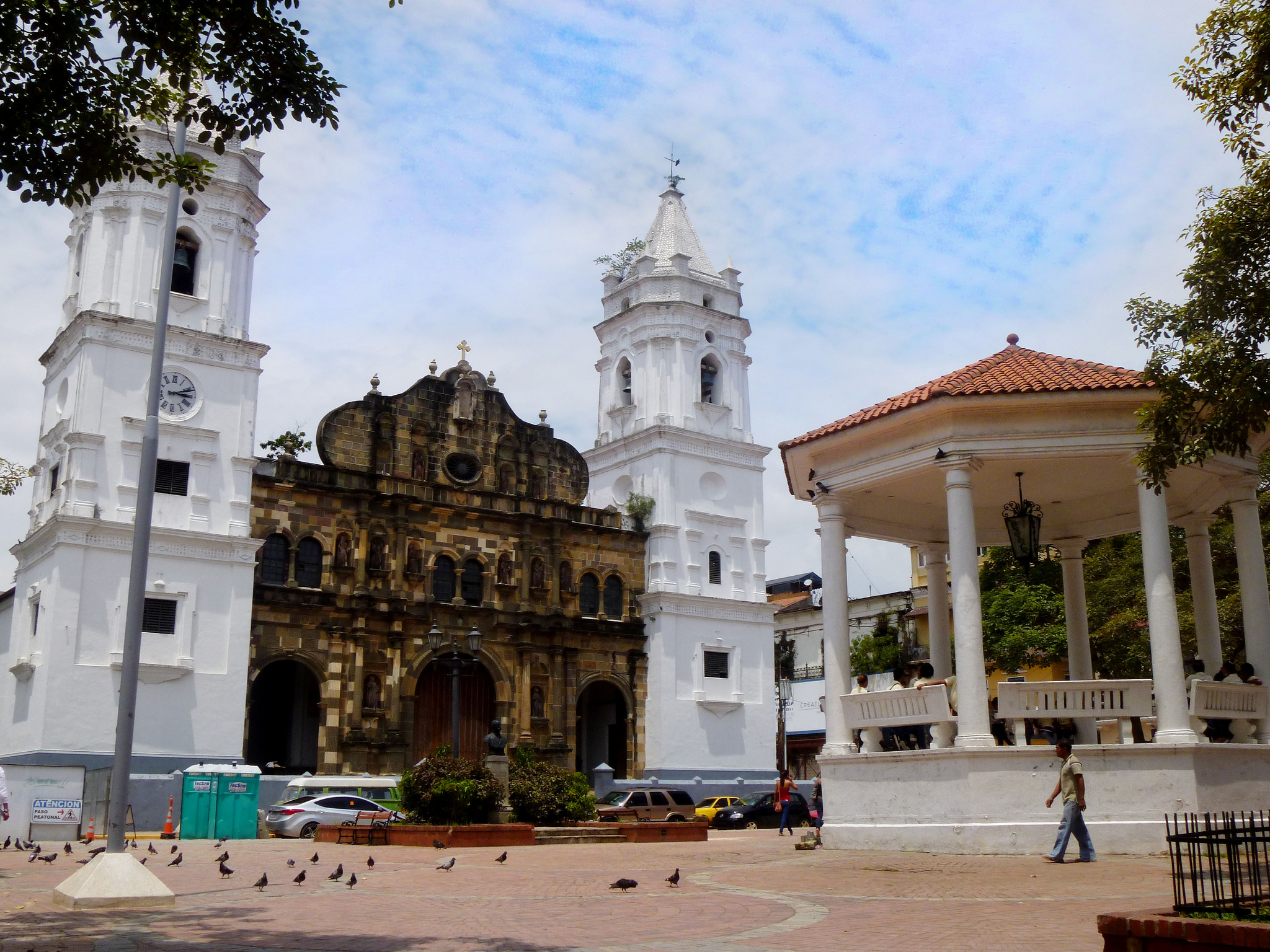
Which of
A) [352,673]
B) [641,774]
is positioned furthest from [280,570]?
[641,774]

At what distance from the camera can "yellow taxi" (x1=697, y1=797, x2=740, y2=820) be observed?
37719 millimetres

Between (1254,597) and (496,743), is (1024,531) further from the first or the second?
(496,743)

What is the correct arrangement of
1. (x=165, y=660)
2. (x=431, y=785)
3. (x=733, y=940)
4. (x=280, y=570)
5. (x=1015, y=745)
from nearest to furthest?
(x=733, y=940), (x=1015, y=745), (x=431, y=785), (x=165, y=660), (x=280, y=570)

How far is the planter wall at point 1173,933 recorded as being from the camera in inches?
243

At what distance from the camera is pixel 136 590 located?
39.6 feet

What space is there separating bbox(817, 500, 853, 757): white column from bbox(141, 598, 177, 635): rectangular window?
2359 cm

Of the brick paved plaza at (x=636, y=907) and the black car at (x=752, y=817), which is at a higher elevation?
the brick paved plaza at (x=636, y=907)

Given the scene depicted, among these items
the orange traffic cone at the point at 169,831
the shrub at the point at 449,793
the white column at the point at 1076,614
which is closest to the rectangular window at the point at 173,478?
the orange traffic cone at the point at 169,831

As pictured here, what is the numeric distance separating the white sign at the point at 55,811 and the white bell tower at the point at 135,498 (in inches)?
247

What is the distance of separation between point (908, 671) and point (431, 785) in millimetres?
10115

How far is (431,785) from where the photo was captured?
23078mm

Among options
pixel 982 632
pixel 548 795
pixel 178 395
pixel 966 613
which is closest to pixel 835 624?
pixel 982 632

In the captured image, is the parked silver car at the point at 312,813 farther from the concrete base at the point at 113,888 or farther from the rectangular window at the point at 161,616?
the concrete base at the point at 113,888

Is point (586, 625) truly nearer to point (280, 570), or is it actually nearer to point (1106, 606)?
point (280, 570)
